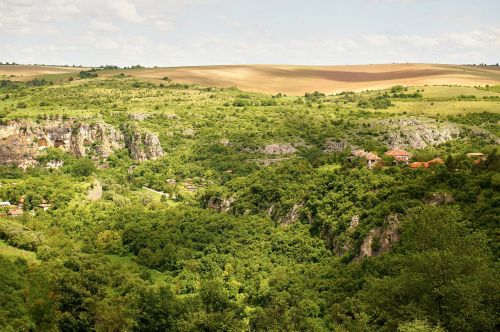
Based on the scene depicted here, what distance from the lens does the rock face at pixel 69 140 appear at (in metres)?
164

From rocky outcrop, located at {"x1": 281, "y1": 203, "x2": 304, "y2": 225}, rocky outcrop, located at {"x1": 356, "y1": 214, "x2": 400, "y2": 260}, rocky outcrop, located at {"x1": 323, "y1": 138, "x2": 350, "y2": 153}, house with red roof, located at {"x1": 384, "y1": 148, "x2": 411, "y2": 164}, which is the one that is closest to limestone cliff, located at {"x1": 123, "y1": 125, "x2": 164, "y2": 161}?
rocky outcrop, located at {"x1": 323, "y1": 138, "x2": 350, "y2": 153}

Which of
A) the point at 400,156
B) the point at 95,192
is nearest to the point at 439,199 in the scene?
the point at 400,156

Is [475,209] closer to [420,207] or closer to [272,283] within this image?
[420,207]

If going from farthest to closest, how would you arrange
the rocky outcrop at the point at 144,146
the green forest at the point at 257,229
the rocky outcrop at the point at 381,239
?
the rocky outcrop at the point at 144,146 → the rocky outcrop at the point at 381,239 → the green forest at the point at 257,229

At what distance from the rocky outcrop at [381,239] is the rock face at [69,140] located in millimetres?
94239

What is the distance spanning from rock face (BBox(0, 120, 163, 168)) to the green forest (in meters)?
0.53

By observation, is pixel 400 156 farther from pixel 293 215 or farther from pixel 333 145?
pixel 333 145

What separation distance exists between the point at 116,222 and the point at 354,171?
39.8 meters

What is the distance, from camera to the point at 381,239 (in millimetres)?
85438

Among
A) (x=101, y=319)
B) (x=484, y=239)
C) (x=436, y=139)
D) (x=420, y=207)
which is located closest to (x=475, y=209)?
(x=420, y=207)

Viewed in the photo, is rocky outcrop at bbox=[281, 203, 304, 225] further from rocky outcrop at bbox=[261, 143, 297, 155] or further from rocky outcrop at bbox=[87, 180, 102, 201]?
rocky outcrop at bbox=[261, 143, 297, 155]

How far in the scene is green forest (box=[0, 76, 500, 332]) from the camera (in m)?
66.0

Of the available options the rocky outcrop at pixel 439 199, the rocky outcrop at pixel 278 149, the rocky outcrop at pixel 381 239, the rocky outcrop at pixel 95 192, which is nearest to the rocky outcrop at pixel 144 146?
the rocky outcrop at pixel 278 149

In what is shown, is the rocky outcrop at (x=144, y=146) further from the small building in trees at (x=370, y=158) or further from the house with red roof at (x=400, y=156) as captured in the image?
the house with red roof at (x=400, y=156)
